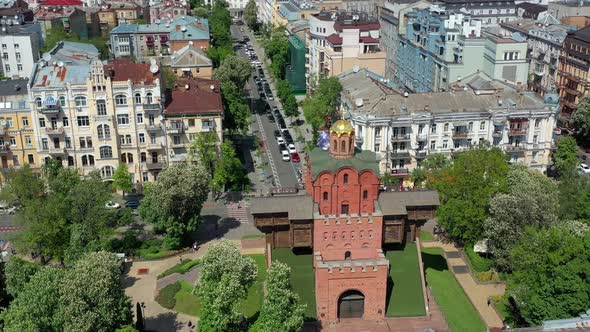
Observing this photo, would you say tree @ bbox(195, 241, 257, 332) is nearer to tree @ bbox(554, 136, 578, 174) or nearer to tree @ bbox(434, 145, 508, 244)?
tree @ bbox(434, 145, 508, 244)

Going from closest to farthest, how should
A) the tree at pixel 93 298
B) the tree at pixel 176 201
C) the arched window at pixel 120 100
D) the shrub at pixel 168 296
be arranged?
the tree at pixel 93 298 < the shrub at pixel 168 296 < the tree at pixel 176 201 < the arched window at pixel 120 100

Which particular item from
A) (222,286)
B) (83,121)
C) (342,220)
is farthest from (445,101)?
(83,121)

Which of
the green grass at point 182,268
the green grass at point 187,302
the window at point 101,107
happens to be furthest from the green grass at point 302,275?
the window at point 101,107

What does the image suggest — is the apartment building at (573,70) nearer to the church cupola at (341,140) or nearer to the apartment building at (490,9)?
the apartment building at (490,9)

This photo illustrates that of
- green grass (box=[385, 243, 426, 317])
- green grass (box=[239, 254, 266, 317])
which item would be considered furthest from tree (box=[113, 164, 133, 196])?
green grass (box=[385, 243, 426, 317])

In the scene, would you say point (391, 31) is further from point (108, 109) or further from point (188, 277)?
point (188, 277)

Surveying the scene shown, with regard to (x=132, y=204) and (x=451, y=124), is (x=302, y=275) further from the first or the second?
(x=451, y=124)
